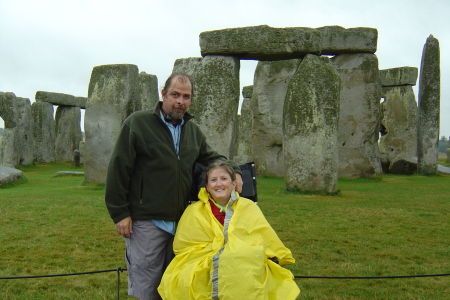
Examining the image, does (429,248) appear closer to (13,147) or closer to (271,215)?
(271,215)

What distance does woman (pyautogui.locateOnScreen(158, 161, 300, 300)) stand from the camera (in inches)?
105

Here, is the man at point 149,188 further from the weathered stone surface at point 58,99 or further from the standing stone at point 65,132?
the standing stone at point 65,132

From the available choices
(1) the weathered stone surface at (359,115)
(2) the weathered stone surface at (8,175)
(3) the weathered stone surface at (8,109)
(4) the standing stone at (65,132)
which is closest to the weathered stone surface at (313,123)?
(1) the weathered stone surface at (359,115)

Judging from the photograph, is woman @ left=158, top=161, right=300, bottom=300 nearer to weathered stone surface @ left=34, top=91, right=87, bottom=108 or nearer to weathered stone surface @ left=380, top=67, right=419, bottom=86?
weathered stone surface @ left=380, top=67, right=419, bottom=86

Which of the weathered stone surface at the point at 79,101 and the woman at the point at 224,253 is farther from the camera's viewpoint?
the weathered stone surface at the point at 79,101

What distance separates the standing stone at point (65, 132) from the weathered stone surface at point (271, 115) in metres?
12.2

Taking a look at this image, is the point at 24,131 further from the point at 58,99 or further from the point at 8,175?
the point at 8,175

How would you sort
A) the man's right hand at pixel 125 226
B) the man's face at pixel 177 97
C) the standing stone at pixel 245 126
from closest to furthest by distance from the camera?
the man's right hand at pixel 125 226 < the man's face at pixel 177 97 < the standing stone at pixel 245 126

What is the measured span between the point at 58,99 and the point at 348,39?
14.9 meters

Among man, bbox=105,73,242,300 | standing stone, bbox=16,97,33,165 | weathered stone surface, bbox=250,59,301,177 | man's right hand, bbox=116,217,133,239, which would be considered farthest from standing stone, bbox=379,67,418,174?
man's right hand, bbox=116,217,133,239

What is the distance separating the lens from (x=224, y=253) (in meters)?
2.71

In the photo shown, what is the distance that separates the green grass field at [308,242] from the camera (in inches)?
159

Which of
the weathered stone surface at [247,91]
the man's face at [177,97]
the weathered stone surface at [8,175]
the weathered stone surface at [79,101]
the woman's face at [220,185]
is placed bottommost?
the weathered stone surface at [8,175]

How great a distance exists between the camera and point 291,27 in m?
8.23
